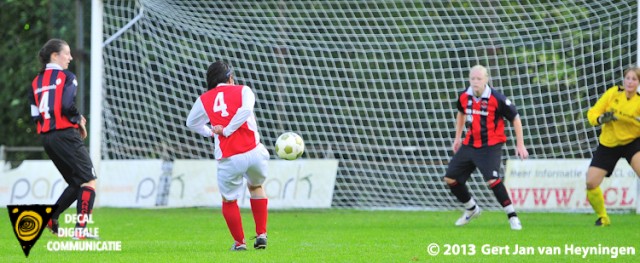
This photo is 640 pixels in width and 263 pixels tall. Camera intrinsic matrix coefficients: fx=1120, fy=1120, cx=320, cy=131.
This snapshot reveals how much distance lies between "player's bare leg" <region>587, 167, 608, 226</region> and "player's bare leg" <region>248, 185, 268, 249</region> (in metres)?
4.35

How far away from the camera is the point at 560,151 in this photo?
49.2 ft

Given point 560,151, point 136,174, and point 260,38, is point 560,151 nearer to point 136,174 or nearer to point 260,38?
point 260,38

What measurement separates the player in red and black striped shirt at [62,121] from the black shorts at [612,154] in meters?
5.04

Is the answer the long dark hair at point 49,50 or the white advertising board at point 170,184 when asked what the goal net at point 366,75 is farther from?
the long dark hair at point 49,50

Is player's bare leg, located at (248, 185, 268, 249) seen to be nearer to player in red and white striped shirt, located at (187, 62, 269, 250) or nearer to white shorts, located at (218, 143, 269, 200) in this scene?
player in red and white striped shirt, located at (187, 62, 269, 250)

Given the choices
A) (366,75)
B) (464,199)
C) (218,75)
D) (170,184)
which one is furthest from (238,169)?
(366,75)

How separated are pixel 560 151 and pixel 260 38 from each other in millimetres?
4324

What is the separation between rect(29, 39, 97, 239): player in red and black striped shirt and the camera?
9133mm

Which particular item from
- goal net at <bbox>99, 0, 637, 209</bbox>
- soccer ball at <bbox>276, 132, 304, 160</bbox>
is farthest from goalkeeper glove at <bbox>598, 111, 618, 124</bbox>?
soccer ball at <bbox>276, 132, 304, 160</bbox>

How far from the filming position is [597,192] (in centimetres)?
1144

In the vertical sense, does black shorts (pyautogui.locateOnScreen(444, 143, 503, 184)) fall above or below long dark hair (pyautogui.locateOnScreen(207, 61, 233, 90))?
below

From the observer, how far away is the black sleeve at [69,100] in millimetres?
9102

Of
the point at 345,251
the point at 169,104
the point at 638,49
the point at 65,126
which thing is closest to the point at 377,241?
the point at 345,251

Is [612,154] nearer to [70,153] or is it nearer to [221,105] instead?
[221,105]
